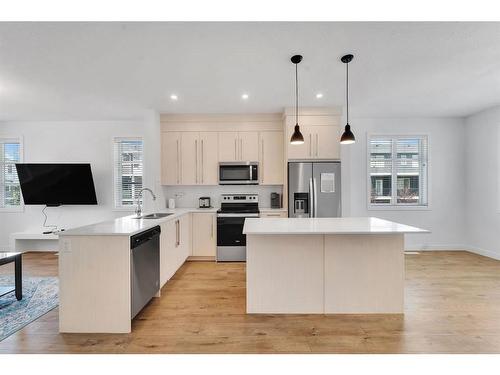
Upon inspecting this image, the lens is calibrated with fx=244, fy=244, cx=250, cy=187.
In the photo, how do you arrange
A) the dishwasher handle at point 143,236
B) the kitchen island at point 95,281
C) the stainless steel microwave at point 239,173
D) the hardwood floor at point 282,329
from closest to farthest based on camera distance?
the hardwood floor at point 282,329, the kitchen island at point 95,281, the dishwasher handle at point 143,236, the stainless steel microwave at point 239,173

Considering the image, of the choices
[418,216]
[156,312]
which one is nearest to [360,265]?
[156,312]

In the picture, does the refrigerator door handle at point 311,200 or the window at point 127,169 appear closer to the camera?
the refrigerator door handle at point 311,200

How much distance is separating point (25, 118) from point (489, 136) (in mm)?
8860

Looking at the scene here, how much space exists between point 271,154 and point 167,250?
2518 millimetres

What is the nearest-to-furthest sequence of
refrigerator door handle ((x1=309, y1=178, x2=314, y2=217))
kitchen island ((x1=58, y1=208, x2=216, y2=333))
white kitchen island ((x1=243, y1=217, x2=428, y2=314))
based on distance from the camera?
kitchen island ((x1=58, y1=208, x2=216, y2=333)) < white kitchen island ((x1=243, y1=217, x2=428, y2=314)) < refrigerator door handle ((x1=309, y1=178, x2=314, y2=217))

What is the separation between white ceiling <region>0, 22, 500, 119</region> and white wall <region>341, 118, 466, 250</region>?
2.18 ft

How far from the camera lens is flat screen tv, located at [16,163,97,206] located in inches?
187

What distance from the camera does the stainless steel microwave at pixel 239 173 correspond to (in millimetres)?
4582

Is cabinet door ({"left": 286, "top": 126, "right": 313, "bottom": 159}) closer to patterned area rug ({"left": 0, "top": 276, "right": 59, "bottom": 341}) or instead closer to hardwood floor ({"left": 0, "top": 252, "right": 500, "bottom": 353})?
hardwood floor ({"left": 0, "top": 252, "right": 500, "bottom": 353})

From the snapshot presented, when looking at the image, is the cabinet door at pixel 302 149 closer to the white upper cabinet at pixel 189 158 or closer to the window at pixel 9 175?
the white upper cabinet at pixel 189 158

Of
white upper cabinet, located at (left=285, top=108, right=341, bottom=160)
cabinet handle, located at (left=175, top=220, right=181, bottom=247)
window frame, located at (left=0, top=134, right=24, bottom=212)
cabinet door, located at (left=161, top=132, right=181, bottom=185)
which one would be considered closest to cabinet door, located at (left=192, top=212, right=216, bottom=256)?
cabinet handle, located at (left=175, top=220, right=181, bottom=247)

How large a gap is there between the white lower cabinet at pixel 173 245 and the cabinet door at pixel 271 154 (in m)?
1.67

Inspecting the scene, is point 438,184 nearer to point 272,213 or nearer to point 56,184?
point 272,213

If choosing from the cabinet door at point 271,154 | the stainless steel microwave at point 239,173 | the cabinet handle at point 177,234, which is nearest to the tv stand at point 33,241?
the cabinet handle at point 177,234
